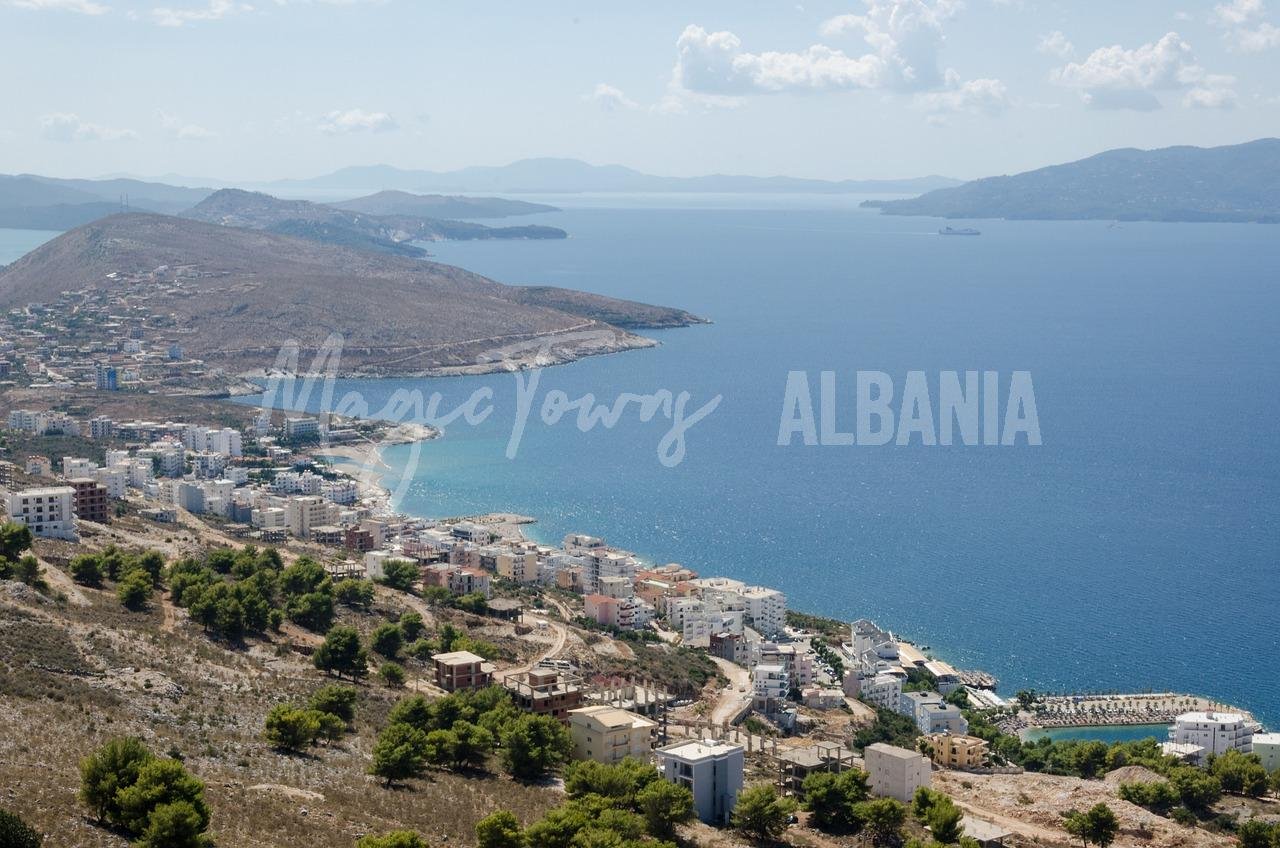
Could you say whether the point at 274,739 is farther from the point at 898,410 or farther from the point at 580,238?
the point at 580,238

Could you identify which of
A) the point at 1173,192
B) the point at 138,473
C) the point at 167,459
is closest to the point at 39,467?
the point at 138,473

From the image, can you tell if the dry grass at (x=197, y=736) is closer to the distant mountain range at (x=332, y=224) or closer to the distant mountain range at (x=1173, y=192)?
the distant mountain range at (x=332, y=224)

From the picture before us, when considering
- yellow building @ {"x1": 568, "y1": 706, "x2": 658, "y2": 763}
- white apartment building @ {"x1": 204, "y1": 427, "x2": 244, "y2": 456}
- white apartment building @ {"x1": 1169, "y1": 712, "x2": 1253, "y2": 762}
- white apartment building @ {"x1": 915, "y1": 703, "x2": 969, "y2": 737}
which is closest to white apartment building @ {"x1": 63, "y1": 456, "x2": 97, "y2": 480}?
white apartment building @ {"x1": 204, "y1": 427, "x2": 244, "y2": 456}

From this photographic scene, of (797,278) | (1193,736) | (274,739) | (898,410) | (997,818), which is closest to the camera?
(274,739)

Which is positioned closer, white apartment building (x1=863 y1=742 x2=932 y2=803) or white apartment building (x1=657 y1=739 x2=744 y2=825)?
white apartment building (x1=657 y1=739 x2=744 y2=825)

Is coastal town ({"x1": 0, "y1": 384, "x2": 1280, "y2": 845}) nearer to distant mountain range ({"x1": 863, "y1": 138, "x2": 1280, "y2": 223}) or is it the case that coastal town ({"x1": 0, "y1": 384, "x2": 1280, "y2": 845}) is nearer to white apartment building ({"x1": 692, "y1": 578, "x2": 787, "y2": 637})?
white apartment building ({"x1": 692, "y1": 578, "x2": 787, "y2": 637})

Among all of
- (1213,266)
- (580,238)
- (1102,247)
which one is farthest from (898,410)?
(580,238)

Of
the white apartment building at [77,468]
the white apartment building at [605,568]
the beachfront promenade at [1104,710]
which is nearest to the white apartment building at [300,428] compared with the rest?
the white apartment building at [77,468]
